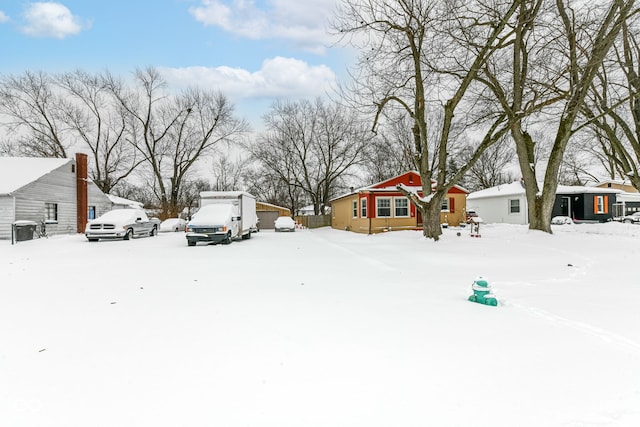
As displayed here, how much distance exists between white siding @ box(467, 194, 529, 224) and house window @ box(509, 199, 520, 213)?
24 cm

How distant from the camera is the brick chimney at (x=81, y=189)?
23812mm

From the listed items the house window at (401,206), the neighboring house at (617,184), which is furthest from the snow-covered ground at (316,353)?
the neighboring house at (617,184)

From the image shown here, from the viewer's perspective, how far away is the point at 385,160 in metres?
42.2

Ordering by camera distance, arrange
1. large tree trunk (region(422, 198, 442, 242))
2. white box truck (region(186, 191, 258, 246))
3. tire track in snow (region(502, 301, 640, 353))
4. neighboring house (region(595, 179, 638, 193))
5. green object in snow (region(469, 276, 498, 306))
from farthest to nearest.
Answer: neighboring house (region(595, 179, 638, 193)) < white box truck (region(186, 191, 258, 246)) < large tree trunk (region(422, 198, 442, 242)) < green object in snow (region(469, 276, 498, 306)) < tire track in snow (region(502, 301, 640, 353))

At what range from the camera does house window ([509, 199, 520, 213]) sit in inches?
1107

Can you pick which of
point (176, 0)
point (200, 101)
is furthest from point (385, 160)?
point (176, 0)

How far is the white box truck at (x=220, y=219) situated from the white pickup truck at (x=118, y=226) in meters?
4.40

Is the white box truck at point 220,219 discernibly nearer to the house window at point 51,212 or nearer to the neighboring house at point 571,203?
the house window at point 51,212

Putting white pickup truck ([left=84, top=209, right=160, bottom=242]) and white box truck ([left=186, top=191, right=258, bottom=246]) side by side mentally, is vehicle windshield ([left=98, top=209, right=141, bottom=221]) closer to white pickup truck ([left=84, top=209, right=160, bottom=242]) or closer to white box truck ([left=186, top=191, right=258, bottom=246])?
white pickup truck ([left=84, top=209, right=160, bottom=242])

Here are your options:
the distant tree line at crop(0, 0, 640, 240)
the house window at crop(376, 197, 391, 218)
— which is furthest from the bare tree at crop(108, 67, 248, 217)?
the house window at crop(376, 197, 391, 218)

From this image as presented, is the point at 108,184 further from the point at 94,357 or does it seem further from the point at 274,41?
the point at 94,357

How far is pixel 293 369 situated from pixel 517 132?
601 inches

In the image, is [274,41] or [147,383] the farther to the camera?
[274,41]

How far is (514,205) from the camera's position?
28578 millimetres
